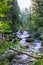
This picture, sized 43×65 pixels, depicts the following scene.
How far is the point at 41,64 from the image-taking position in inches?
181

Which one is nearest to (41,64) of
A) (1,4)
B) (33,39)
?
Answer: (1,4)

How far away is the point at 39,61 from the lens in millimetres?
4652

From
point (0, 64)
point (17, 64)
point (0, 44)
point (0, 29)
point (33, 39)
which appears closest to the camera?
point (0, 29)

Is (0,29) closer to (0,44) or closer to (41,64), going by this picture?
(0,44)

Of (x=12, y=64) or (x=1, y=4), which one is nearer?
(x=1, y=4)

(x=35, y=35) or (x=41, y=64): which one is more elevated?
(x=41, y=64)

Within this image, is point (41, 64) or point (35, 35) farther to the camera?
point (35, 35)

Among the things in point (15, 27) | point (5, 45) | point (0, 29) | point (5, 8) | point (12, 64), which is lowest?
point (15, 27)

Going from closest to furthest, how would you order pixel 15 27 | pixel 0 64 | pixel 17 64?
pixel 0 64
pixel 17 64
pixel 15 27

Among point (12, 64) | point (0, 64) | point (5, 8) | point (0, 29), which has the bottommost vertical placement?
point (12, 64)

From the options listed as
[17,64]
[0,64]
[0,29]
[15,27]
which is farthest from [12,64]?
[15,27]

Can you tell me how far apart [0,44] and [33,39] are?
17.6m

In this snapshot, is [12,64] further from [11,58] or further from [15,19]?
[15,19]

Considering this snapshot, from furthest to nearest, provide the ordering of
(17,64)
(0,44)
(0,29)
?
(17,64)
(0,44)
(0,29)
